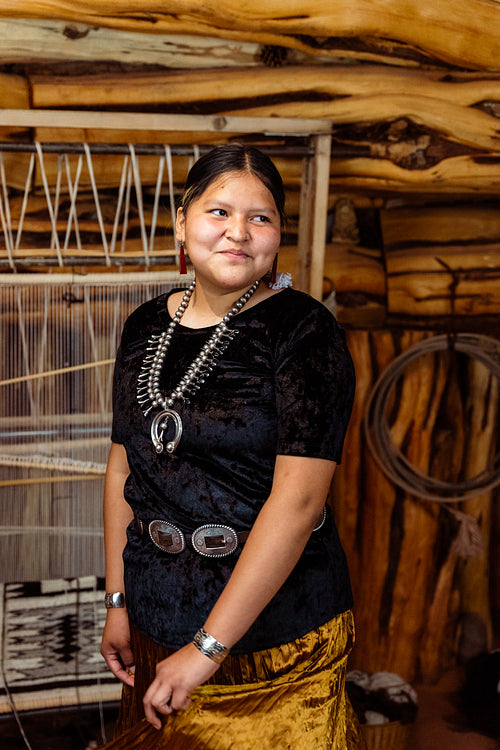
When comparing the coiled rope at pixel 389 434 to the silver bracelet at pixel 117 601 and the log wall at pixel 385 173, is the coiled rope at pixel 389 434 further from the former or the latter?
the silver bracelet at pixel 117 601

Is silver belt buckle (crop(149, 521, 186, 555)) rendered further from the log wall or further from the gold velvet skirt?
the log wall

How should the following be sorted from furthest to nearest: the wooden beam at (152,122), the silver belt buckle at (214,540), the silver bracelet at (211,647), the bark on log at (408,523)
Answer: the bark on log at (408,523)
the wooden beam at (152,122)
the silver belt buckle at (214,540)
the silver bracelet at (211,647)

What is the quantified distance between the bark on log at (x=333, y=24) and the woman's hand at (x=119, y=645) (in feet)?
5.99

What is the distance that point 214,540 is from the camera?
4.04 feet

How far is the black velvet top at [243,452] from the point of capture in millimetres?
1160

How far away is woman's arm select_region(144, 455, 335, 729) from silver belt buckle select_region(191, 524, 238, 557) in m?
0.08

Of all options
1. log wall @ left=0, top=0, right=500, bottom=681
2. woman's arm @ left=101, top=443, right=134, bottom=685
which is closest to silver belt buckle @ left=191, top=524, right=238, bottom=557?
woman's arm @ left=101, top=443, right=134, bottom=685

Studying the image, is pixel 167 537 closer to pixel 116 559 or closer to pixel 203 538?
pixel 203 538

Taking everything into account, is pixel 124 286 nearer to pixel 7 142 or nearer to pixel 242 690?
pixel 7 142

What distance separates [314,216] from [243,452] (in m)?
1.22

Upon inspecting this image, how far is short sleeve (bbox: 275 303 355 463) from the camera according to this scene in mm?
1137

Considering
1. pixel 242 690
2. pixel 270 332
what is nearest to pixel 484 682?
pixel 242 690

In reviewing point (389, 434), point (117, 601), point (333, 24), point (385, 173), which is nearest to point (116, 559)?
point (117, 601)

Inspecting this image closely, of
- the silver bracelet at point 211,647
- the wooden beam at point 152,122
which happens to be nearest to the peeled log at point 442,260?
the wooden beam at point 152,122
